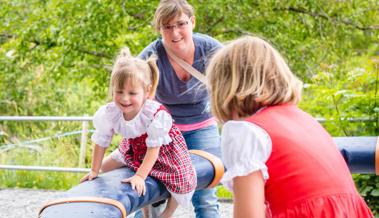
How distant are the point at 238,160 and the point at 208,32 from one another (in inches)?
220

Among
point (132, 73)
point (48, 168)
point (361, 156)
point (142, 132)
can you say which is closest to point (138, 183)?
point (142, 132)

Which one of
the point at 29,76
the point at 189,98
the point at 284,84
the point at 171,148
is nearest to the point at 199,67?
the point at 189,98

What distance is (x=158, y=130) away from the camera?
3215mm

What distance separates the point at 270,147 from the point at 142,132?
1.37 metres

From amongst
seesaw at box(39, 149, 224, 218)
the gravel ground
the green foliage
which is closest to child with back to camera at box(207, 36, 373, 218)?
seesaw at box(39, 149, 224, 218)

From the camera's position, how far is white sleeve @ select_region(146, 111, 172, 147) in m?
3.21

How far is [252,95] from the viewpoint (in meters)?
2.05

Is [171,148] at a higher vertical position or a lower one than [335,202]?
lower

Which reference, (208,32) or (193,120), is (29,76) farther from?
(193,120)

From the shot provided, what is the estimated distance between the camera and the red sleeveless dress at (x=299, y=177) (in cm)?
199

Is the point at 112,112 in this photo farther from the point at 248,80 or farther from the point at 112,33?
the point at 112,33

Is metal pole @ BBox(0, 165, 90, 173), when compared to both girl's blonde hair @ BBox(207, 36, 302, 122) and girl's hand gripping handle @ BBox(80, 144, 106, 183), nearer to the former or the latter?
girl's hand gripping handle @ BBox(80, 144, 106, 183)

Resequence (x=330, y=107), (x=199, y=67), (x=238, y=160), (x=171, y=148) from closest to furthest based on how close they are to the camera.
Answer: (x=238, y=160) < (x=171, y=148) < (x=199, y=67) < (x=330, y=107)

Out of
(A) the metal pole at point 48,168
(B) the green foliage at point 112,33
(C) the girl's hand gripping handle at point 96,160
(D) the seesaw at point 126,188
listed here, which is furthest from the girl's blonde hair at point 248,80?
(B) the green foliage at point 112,33
